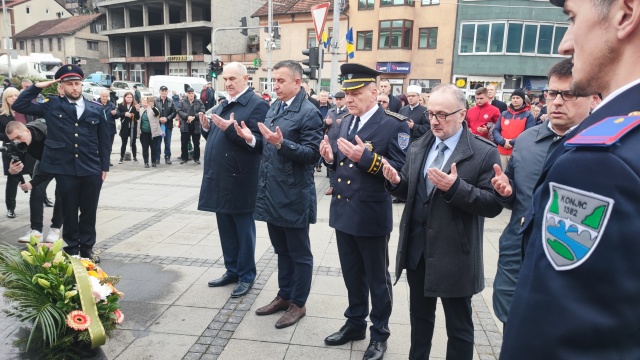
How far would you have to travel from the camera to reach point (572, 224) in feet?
3.00

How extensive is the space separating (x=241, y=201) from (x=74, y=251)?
7.66 feet

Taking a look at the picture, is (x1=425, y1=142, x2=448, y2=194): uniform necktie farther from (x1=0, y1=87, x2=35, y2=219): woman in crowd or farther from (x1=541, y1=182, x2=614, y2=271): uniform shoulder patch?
(x1=0, y1=87, x2=35, y2=219): woman in crowd

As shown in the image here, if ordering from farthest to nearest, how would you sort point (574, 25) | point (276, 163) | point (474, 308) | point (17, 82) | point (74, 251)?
point (17, 82), point (74, 251), point (474, 308), point (276, 163), point (574, 25)

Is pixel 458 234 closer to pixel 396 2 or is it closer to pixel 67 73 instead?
pixel 67 73

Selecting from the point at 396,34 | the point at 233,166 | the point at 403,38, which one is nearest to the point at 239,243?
the point at 233,166

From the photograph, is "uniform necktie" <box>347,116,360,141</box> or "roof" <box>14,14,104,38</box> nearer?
"uniform necktie" <box>347,116,360,141</box>

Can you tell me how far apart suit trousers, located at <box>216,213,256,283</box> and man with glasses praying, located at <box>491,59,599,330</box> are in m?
2.51

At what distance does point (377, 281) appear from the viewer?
3.32 metres

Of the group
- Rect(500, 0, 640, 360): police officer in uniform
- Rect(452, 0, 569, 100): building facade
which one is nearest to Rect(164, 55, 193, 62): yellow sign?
Rect(452, 0, 569, 100): building facade

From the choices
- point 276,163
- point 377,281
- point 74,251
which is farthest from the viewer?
point 74,251

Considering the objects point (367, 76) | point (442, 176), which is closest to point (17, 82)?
point (367, 76)

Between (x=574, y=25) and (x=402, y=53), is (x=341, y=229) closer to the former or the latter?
(x=574, y=25)

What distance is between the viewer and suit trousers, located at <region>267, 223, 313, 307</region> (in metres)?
3.88

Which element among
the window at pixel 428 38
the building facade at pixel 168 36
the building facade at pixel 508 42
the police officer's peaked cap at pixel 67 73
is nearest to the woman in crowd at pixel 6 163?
the police officer's peaked cap at pixel 67 73
